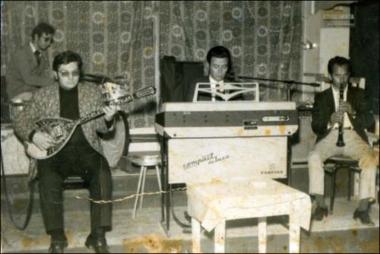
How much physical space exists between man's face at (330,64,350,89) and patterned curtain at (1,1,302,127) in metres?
1.94

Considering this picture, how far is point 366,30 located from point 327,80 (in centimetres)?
52

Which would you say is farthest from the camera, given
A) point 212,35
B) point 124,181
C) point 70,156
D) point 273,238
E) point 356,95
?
point 212,35

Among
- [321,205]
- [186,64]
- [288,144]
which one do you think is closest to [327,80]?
[288,144]

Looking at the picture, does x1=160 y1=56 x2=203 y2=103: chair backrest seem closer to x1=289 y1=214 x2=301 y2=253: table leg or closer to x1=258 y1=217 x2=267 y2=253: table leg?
x1=258 y1=217 x2=267 y2=253: table leg

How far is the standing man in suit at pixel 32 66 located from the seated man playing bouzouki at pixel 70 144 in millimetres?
1297

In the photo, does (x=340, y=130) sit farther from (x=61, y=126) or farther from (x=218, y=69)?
(x=61, y=126)

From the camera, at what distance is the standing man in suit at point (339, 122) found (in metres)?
2.39

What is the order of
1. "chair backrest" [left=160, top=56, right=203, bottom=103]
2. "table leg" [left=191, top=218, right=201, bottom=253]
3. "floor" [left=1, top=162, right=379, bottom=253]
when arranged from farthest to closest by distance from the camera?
"chair backrest" [left=160, top=56, right=203, bottom=103], "floor" [left=1, top=162, right=379, bottom=253], "table leg" [left=191, top=218, right=201, bottom=253]

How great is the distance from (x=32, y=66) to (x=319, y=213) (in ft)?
8.96

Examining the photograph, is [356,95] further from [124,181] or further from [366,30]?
[124,181]

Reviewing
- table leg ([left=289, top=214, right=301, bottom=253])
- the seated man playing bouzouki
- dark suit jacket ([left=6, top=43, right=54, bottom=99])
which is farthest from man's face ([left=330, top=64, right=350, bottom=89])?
dark suit jacket ([left=6, top=43, right=54, bottom=99])

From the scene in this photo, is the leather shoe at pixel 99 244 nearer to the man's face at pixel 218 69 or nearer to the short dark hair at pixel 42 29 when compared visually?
the man's face at pixel 218 69

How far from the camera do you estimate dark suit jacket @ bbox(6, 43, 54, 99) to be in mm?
4355

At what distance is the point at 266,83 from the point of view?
178 inches
